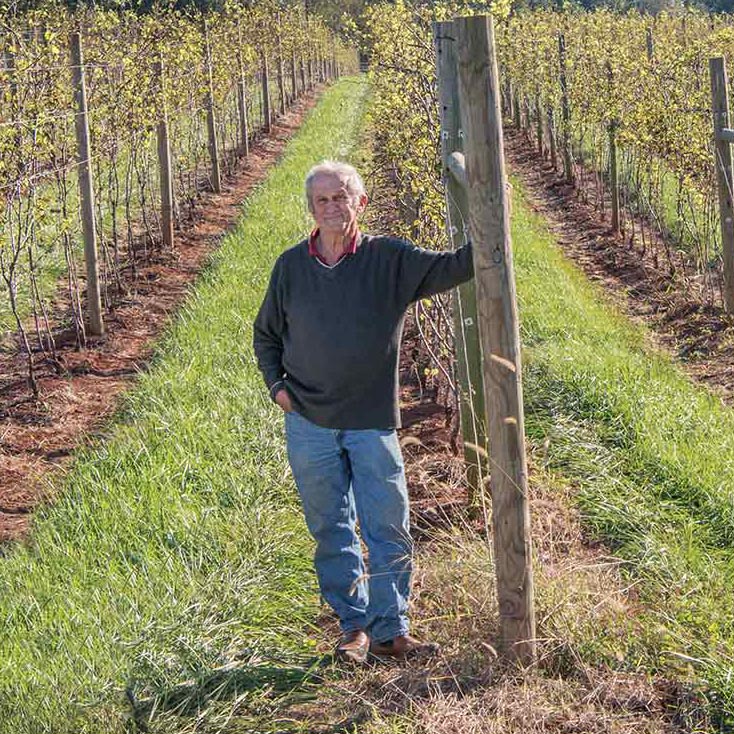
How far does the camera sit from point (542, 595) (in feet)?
12.5

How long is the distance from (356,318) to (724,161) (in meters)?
6.03

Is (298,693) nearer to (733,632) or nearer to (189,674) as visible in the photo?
(189,674)

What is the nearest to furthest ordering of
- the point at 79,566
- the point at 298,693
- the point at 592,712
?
the point at 592,712, the point at 298,693, the point at 79,566

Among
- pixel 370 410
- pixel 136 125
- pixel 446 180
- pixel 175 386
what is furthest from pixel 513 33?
pixel 370 410

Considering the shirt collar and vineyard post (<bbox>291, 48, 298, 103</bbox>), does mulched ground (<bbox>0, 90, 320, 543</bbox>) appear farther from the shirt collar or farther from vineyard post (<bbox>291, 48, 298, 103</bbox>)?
vineyard post (<bbox>291, 48, 298, 103</bbox>)

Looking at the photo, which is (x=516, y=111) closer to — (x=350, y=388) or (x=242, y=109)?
(x=242, y=109)

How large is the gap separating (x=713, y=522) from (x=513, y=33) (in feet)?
63.8

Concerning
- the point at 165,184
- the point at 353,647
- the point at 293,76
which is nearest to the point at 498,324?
the point at 353,647

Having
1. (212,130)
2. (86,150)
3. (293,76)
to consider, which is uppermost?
(293,76)

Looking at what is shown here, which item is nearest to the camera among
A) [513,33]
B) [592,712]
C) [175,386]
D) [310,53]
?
[592,712]

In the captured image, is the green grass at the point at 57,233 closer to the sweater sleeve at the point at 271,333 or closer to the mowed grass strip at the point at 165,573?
the mowed grass strip at the point at 165,573

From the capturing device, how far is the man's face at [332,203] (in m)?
3.61

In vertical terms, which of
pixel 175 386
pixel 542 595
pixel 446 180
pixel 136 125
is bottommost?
pixel 542 595

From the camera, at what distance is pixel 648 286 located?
1093cm
